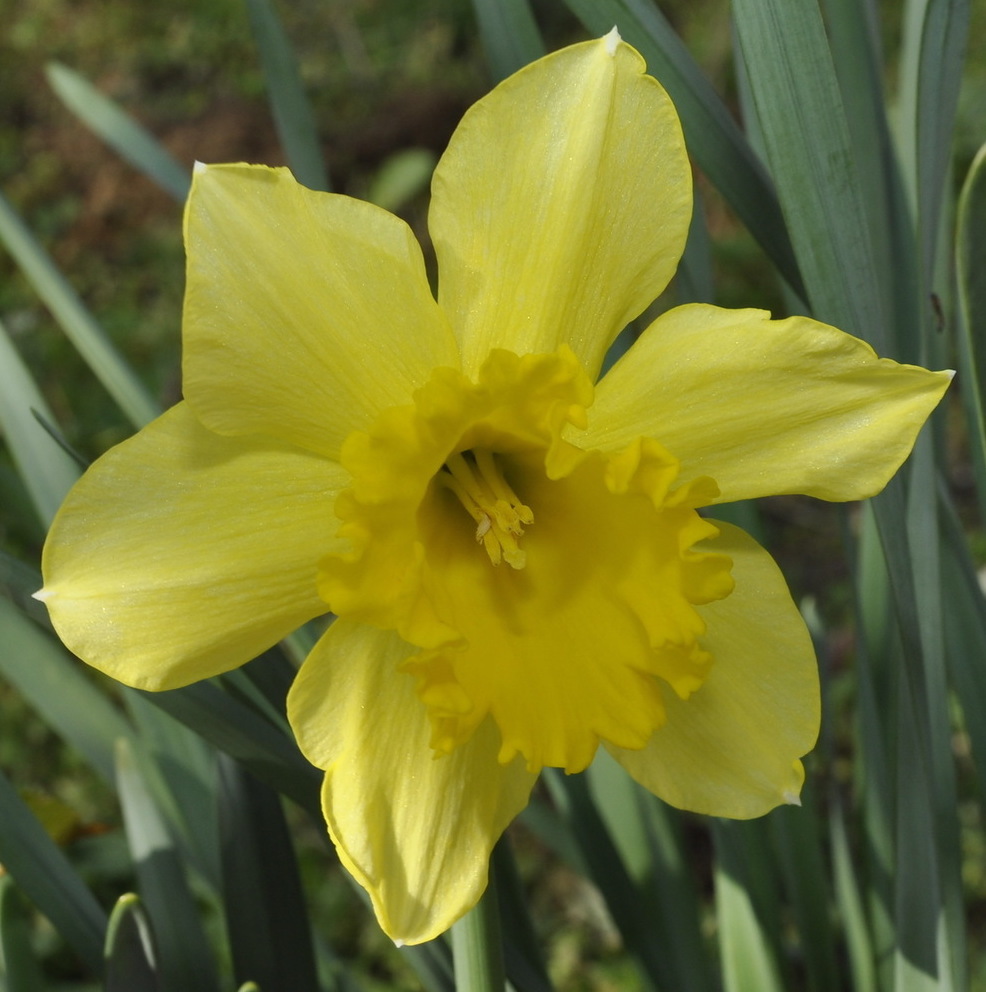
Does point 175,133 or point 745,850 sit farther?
point 175,133

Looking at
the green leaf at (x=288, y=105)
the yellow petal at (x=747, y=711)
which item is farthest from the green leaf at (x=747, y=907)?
the green leaf at (x=288, y=105)

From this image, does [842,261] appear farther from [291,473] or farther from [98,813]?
[98,813]

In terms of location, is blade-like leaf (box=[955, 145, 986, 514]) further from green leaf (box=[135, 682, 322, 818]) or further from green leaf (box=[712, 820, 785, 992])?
green leaf (box=[135, 682, 322, 818])

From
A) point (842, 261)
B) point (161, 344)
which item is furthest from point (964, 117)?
point (842, 261)

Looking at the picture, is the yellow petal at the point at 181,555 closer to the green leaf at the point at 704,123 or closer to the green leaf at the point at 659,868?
the green leaf at the point at 704,123

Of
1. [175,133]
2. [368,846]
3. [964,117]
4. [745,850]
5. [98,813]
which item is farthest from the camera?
[175,133]
